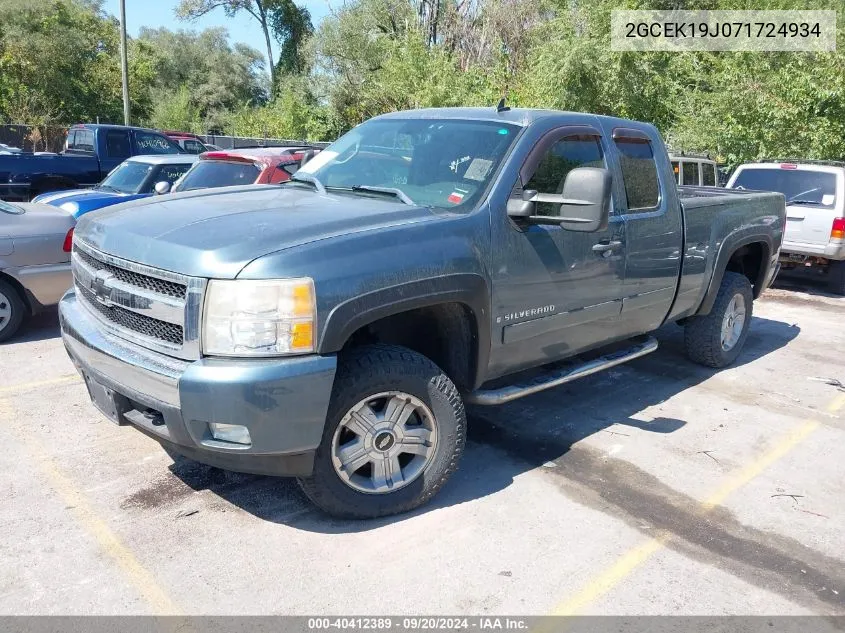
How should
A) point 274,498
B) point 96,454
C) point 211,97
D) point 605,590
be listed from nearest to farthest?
point 605,590 → point 274,498 → point 96,454 → point 211,97

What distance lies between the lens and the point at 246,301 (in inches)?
119

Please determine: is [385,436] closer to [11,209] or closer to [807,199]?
[11,209]

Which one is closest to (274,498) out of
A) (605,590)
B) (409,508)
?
(409,508)

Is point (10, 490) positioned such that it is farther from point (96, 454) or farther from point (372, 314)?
point (372, 314)

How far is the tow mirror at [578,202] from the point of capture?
376cm

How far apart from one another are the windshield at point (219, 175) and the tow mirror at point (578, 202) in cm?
483

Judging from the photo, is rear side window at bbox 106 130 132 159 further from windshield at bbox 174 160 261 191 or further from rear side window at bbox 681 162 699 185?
rear side window at bbox 681 162 699 185

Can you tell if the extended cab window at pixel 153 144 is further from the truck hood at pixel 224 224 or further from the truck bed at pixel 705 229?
the truck bed at pixel 705 229

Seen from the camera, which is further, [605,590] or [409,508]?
[409,508]

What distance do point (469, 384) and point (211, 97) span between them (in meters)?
47.8

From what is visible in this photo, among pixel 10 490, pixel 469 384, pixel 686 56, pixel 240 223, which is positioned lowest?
pixel 10 490

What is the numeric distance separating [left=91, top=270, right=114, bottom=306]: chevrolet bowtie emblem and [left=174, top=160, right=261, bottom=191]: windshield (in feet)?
15.0

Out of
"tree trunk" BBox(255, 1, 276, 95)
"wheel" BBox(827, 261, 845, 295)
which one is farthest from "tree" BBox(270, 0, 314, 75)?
"wheel" BBox(827, 261, 845, 295)

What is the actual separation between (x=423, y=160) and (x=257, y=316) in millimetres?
1708
